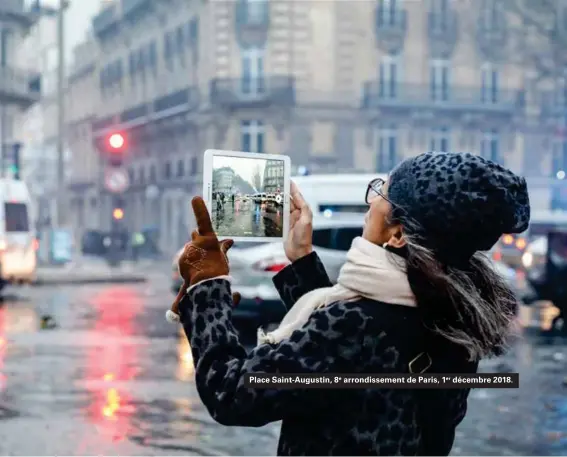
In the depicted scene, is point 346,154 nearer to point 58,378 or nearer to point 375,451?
point 58,378

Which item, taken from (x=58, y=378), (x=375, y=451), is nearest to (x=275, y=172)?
(x=375, y=451)

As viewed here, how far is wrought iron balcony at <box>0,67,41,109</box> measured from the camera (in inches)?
1838

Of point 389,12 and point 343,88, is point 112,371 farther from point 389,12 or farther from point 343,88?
point 389,12

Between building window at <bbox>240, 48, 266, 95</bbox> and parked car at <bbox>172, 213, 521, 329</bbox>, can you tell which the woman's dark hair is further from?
building window at <bbox>240, 48, 266, 95</bbox>

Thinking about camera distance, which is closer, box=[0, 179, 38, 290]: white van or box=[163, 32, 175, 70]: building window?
box=[0, 179, 38, 290]: white van

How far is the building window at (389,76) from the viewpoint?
45156mm

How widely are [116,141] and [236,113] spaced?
24589 mm

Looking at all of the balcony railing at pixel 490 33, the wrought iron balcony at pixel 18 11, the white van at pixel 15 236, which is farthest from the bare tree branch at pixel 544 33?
the wrought iron balcony at pixel 18 11

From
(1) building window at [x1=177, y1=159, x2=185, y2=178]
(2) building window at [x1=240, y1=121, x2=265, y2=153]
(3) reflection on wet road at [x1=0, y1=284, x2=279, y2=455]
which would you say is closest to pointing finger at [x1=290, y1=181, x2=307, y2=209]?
(3) reflection on wet road at [x1=0, y1=284, x2=279, y2=455]

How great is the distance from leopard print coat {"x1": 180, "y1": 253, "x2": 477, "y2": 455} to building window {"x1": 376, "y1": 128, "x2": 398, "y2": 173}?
4199cm

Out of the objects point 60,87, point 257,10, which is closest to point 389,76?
point 257,10

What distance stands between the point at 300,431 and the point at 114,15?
5335 cm

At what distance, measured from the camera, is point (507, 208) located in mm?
2340

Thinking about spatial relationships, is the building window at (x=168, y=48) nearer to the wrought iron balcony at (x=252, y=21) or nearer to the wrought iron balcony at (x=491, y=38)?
the wrought iron balcony at (x=252, y=21)
